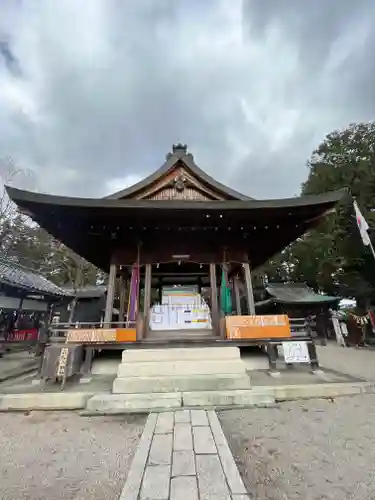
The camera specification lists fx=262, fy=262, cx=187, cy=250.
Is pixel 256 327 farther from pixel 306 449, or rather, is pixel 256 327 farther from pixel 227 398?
Result: pixel 306 449

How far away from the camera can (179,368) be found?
636 centimetres

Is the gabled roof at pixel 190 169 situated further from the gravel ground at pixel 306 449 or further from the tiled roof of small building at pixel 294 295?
the tiled roof of small building at pixel 294 295

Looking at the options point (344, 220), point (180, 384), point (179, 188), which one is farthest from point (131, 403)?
point (344, 220)

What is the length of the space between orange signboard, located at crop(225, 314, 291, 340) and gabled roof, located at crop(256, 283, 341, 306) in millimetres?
15746

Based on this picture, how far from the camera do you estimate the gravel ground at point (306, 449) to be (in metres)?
2.63

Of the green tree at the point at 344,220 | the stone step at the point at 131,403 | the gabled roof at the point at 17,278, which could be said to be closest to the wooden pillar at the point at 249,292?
the stone step at the point at 131,403

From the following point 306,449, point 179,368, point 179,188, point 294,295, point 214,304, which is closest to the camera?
point 306,449

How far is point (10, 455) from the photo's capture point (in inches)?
138

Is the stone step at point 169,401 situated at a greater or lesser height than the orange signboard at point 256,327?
lesser

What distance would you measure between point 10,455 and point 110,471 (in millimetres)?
1588

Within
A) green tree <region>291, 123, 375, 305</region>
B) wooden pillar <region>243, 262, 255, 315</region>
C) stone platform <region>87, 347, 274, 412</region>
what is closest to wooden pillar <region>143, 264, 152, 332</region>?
stone platform <region>87, 347, 274, 412</region>

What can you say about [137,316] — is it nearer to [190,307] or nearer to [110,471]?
[190,307]

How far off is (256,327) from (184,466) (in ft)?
16.1

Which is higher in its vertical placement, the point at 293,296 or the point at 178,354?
the point at 293,296
